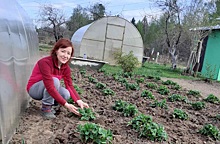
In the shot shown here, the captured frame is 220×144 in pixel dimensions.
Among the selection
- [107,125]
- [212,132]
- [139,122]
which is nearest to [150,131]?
[139,122]

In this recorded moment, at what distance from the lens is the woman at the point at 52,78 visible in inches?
121

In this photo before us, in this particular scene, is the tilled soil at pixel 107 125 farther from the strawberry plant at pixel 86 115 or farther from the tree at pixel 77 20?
the tree at pixel 77 20

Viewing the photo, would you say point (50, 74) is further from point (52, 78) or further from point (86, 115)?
point (86, 115)

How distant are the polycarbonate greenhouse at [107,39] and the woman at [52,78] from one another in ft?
40.0

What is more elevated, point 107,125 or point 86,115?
point 86,115

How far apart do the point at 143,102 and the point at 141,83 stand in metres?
2.95

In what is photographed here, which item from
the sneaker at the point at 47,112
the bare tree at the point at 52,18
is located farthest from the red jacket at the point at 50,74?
the bare tree at the point at 52,18

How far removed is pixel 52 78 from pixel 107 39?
12958 mm

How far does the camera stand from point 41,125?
310 cm

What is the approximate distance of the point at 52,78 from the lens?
3.19 meters

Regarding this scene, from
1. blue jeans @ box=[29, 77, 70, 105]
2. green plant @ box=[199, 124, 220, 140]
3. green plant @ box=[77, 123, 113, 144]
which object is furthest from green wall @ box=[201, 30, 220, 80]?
green plant @ box=[77, 123, 113, 144]

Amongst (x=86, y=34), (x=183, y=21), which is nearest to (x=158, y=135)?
(x=86, y=34)

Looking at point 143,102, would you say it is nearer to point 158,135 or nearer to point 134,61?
point 158,135

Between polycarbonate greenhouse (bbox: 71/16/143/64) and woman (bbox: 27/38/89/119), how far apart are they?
1219cm
